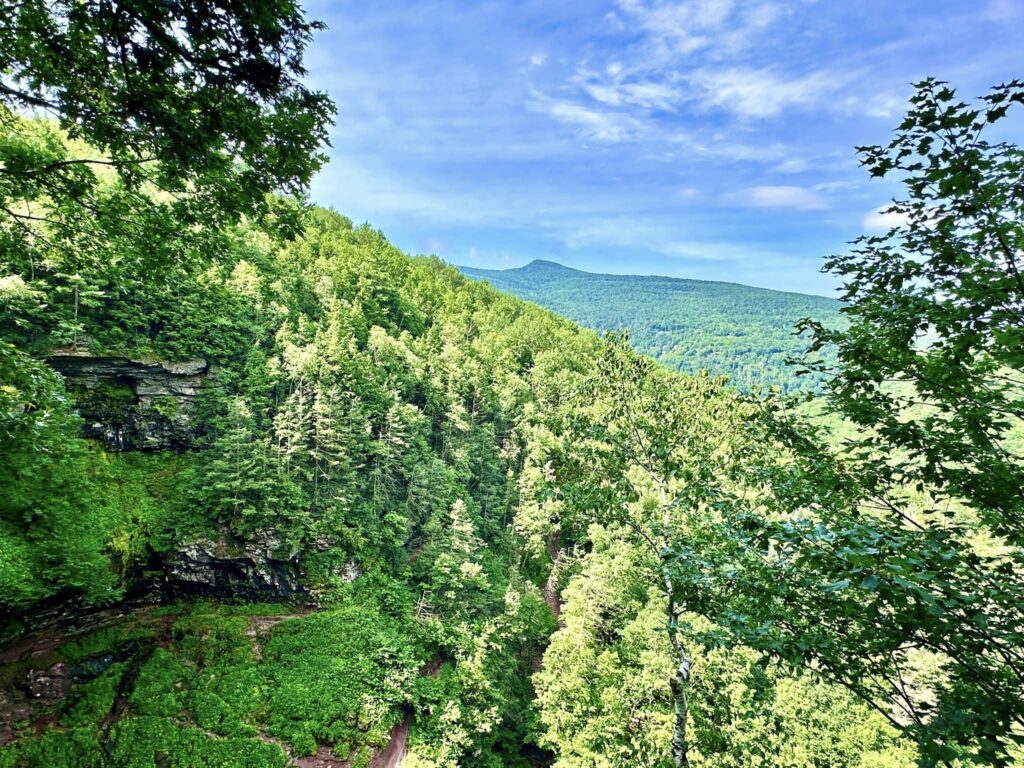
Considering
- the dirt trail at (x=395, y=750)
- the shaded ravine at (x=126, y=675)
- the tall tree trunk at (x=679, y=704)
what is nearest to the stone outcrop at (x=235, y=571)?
the shaded ravine at (x=126, y=675)

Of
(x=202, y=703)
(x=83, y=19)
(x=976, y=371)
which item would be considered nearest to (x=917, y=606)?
(x=976, y=371)

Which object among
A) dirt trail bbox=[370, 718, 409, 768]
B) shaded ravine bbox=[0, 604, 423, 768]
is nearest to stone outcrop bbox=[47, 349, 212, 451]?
shaded ravine bbox=[0, 604, 423, 768]

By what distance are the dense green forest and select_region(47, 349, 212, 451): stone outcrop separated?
0.15m

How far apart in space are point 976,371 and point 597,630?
24.4 m

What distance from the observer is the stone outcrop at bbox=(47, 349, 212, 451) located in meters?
22.5

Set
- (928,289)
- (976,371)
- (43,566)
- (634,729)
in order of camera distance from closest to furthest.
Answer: (976,371) < (928,289) < (43,566) < (634,729)

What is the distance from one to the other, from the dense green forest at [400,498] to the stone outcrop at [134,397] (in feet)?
0.51

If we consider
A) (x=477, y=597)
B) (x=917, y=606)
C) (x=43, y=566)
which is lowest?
(x=477, y=597)

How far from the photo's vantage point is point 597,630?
24.9 m

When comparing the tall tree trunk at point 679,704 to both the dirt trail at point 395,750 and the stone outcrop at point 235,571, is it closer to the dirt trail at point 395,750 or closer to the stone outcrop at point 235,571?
the dirt trail at point 395,750

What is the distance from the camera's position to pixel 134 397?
2438cm

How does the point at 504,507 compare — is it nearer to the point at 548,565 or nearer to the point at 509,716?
the point at 548,565

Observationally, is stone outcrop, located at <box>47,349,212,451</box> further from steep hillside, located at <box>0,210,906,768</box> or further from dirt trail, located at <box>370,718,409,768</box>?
dirt trail, located at <box>370,718,409,768</box>

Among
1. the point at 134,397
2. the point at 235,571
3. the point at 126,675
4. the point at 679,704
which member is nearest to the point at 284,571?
the point at 235,571
